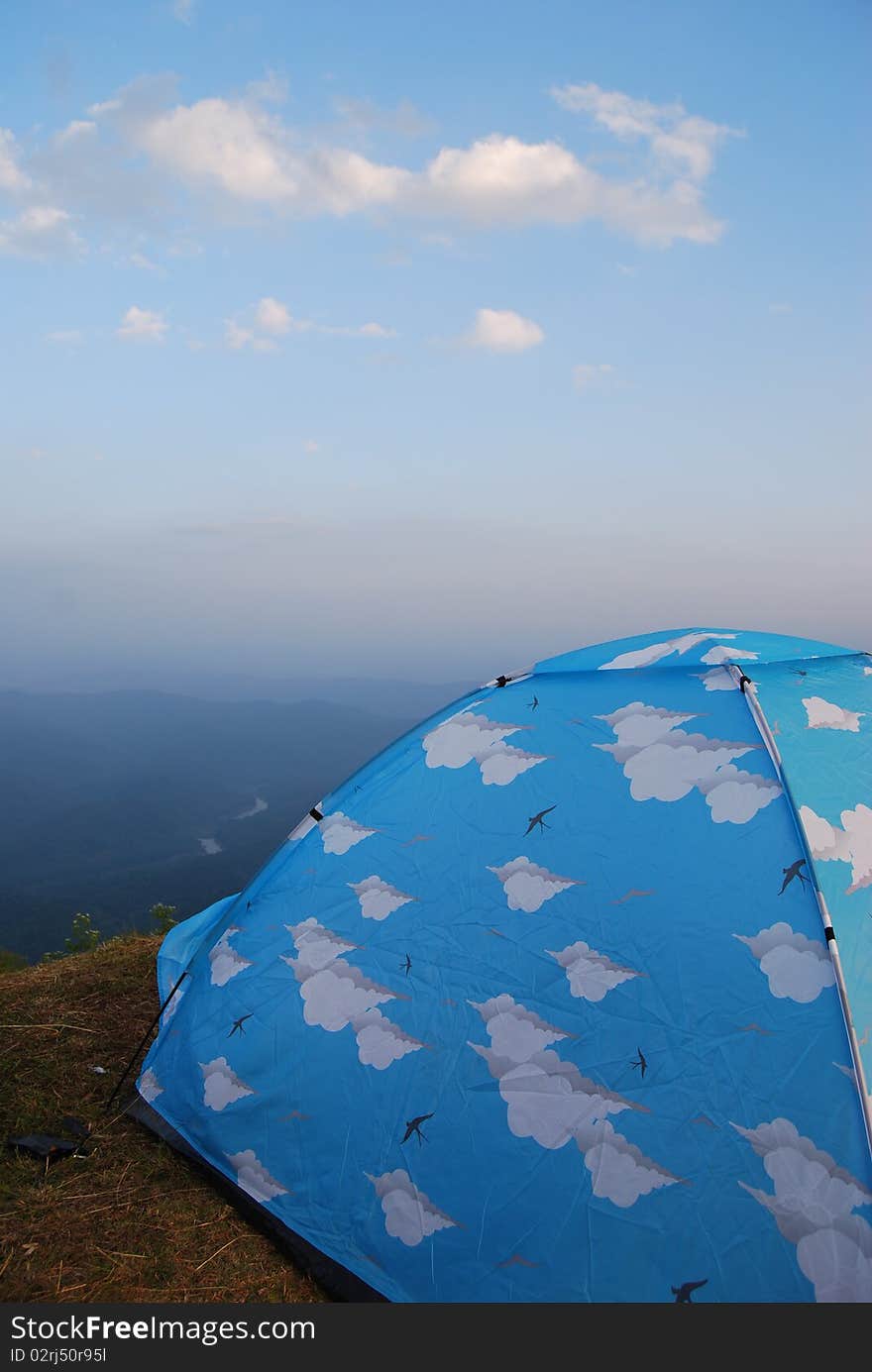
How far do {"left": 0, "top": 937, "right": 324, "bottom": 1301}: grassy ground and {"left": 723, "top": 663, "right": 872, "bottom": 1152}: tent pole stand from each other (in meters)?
2.19

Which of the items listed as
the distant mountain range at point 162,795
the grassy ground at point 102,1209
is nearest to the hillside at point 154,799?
the distant mountain range at point 162,795

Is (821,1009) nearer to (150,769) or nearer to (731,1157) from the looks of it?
(731,1157)

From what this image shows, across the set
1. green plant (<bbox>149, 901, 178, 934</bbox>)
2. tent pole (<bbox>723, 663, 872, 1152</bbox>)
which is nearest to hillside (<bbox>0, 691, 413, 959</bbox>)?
green plant (<bbox>149, 901, 178, 934</bbox>)

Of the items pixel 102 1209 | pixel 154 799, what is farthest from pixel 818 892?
pixel 154 799

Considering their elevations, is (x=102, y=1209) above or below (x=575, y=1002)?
below

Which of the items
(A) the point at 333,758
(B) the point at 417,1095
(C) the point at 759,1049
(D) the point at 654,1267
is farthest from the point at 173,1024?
(A) the point at 333,758

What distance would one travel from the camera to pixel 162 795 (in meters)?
140

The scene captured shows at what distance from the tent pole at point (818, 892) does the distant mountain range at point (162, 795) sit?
57635 millimetres

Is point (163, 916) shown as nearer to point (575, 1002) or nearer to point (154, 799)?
point (575, 1002)

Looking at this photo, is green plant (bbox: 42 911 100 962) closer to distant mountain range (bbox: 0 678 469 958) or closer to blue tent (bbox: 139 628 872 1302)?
blue tent (bbox: 139 628 872 1302)

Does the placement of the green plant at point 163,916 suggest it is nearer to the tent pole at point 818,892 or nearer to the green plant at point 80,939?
the green plant at point 80,939

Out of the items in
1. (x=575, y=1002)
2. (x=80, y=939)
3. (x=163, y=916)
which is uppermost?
(x=575, y=1002)

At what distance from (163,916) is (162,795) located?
139 meters

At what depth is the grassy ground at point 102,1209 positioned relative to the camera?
325cm
